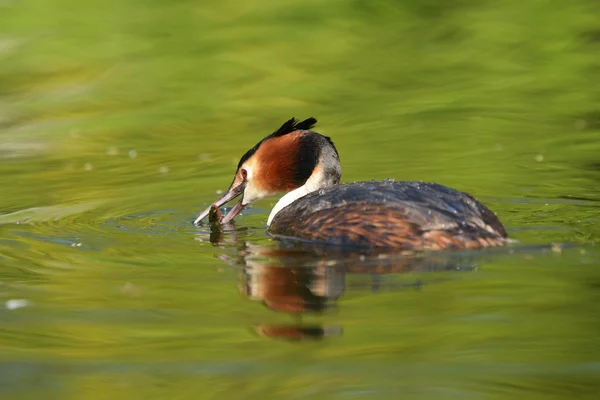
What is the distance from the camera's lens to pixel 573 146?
1152 cm

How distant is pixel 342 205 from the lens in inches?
335

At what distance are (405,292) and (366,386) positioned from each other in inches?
58.8

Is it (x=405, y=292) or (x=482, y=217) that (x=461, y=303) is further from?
(x=482, y=217)

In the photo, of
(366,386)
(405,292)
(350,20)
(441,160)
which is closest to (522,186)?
(441,160)

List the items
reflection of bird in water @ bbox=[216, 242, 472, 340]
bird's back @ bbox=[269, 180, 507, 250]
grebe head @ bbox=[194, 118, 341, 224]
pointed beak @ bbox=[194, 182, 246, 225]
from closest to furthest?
reflection of bird in water @ bbox=[216, 242, 472, 340]
bird's back @ bbox=[269, 180, 507, 250]
grebe head @ bbox=[194, 118, 341, 224]
pointed beak @ bbox=[194, 182, 246, 225]

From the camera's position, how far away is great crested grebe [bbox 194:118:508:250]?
7.99 meters

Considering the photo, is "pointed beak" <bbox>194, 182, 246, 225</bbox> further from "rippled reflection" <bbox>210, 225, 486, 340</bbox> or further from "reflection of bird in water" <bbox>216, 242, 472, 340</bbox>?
"reflection of bird in water" <bbox>216, 242, 472, 340</bbox>

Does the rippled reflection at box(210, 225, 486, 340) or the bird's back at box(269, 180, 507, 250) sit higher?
the bird's back at box(269, 180, 507, 250)

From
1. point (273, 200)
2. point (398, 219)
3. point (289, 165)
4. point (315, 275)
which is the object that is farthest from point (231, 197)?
point (315, 275)

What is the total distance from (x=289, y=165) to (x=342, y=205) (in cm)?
121

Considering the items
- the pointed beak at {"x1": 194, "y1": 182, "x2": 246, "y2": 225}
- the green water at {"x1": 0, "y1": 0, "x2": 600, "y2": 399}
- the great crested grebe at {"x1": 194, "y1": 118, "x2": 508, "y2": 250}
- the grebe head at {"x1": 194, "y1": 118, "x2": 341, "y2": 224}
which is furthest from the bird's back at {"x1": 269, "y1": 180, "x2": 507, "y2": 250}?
the pointed beak at {"x1": 194, "y1": 182, "x2": 246, "y2": 225}

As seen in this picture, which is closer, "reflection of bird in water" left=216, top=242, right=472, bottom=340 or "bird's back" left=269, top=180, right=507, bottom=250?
"reflection of bird in water" left=216, top=242, right=472, bottom=340

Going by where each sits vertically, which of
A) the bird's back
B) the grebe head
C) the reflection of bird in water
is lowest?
the reflection of bird in water

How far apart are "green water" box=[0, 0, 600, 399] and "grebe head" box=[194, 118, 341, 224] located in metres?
0.30
